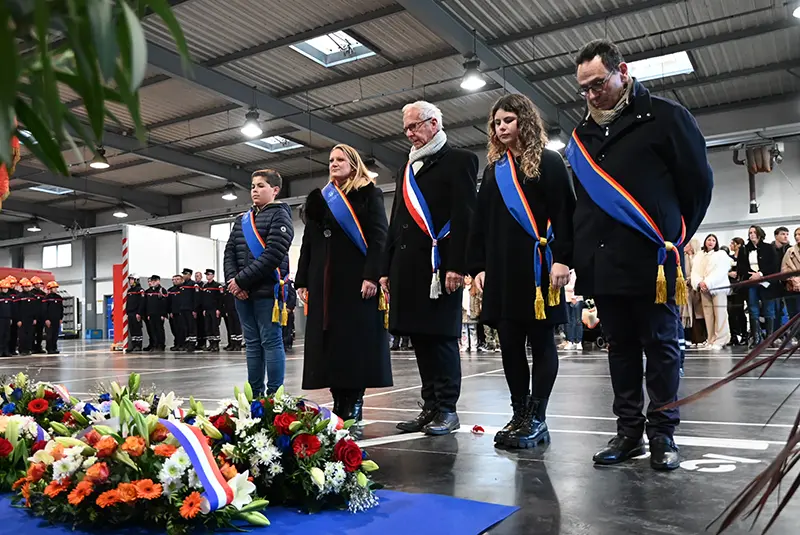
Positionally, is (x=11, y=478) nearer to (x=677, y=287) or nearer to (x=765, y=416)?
(x=677, y=287)

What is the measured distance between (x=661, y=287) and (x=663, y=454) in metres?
0.53

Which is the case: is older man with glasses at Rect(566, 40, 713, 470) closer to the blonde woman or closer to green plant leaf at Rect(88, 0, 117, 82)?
the blonde woman

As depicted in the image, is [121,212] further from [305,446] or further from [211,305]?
[305,446]

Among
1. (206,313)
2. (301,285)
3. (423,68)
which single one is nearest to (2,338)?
(206,313)

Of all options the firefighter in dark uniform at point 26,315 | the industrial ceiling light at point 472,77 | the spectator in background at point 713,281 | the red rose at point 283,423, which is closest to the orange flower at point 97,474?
the red rose at point 283,423

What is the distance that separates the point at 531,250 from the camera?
8.69 ft

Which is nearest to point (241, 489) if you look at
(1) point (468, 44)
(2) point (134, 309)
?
(1) point (468, 44)

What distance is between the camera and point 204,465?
5.55 ft

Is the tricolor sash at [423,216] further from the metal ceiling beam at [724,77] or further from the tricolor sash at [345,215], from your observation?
the metal ceiling beam at [724,77]

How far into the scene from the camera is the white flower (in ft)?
5.68

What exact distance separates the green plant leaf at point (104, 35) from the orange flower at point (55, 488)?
1635 mm

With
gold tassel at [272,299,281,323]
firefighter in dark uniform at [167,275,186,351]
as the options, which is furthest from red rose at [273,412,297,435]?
firefighter in dark uniform at [167,275,186,351]

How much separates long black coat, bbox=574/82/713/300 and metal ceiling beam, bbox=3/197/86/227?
23074 mm

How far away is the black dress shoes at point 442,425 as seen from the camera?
298 centimetres
